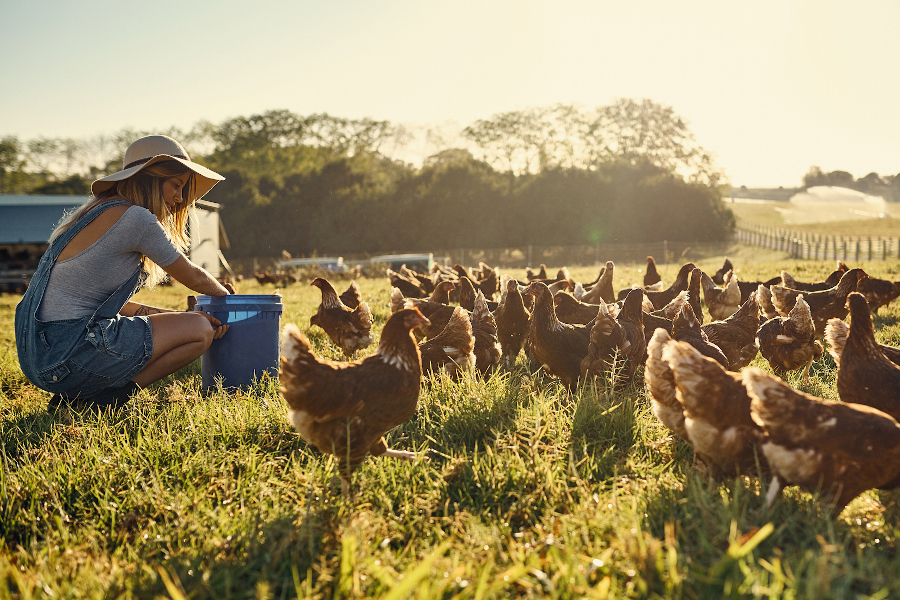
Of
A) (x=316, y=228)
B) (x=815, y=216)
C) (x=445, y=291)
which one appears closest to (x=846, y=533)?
(x=445, y=291)

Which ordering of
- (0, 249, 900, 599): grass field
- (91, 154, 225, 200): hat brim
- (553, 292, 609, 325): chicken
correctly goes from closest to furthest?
(0, 249, 900, 599): grass field
(91, 154, 225, 200): hat brim
(553, 292, 609, 325): chicken

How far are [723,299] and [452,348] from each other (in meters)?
4.93

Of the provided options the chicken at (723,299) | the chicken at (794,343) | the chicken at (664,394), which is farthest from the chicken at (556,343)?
the chicken at (723,299)

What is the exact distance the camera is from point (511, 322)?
18.8 feet

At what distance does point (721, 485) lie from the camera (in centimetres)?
260

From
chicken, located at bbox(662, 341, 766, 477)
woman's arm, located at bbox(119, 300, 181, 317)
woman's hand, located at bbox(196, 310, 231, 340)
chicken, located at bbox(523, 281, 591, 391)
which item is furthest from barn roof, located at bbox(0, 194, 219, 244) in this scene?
chicken, located at bbox(662, 341, 766, 477)

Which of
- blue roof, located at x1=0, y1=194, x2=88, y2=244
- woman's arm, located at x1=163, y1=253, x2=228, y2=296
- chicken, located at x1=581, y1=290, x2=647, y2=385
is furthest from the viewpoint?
blue roof, located at x1=0, y1=194, x2=88, y2=244

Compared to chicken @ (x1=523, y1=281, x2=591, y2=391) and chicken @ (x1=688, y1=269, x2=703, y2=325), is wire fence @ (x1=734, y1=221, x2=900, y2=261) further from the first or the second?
chicken @ (x1=523, y1=281, x2=591, y2=391)

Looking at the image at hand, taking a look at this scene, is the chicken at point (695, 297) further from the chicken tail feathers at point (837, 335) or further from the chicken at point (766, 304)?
the chicken tail feathers at point (837, 335)

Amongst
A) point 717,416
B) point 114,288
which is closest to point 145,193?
point 114,288

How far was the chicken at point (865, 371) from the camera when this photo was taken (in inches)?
122

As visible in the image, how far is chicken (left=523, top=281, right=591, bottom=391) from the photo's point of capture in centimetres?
464

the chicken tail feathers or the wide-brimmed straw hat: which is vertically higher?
the wide-brimmed straw hat

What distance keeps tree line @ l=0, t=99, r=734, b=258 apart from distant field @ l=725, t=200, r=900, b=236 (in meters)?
14.0
